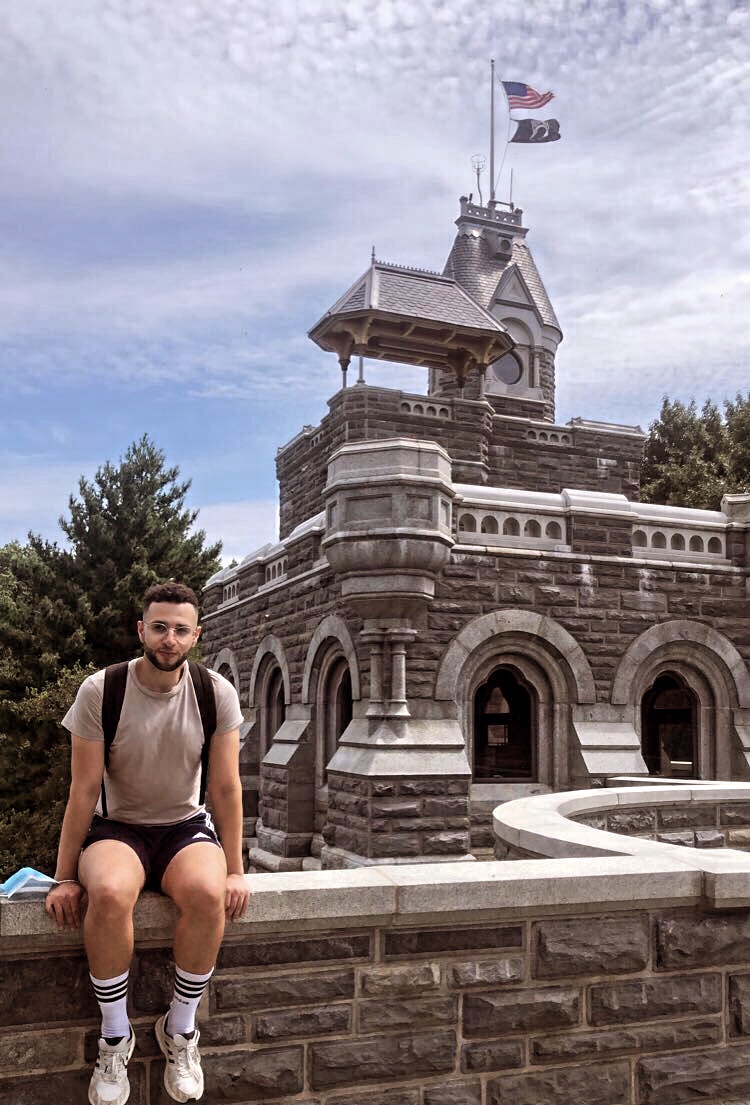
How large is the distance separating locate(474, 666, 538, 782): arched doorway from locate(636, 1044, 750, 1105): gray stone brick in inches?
330

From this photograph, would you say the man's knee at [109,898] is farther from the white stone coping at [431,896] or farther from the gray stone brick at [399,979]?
the gray stone brick at [399,979]

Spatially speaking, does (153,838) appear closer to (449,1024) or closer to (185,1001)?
(185,1001)

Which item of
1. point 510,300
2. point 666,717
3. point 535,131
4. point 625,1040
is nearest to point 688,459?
point 510,300

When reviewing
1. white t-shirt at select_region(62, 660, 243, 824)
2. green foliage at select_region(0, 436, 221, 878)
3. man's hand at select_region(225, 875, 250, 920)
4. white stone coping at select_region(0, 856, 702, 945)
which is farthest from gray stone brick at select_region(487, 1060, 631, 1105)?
green foliage at select_region(0, 436, 221, 878)

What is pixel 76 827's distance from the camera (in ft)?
10.8

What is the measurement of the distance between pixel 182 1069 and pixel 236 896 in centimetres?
58

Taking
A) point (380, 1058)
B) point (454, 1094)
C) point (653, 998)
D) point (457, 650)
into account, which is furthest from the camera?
point (457, 650)

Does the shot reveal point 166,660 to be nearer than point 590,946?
Yes

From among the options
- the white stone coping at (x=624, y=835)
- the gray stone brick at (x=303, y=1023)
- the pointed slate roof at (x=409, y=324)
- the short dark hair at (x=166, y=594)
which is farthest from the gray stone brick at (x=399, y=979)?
the pointed slate roof at (x=409, y=324)

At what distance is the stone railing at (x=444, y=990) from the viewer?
3352mm

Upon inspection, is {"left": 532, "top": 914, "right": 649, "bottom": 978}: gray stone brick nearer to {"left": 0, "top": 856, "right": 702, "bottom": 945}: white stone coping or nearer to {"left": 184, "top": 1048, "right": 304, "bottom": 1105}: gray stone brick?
{"left": 0, "top": 856, "right": 702, "bottom": 945}: white stone coping

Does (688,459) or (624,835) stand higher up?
(688,459)

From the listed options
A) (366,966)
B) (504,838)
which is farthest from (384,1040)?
(504,838)

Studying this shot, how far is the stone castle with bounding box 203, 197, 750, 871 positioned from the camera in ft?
38.0
